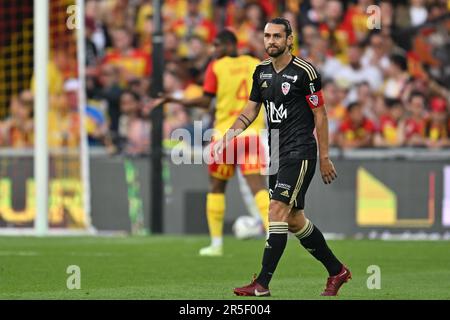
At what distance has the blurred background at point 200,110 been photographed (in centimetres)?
1877

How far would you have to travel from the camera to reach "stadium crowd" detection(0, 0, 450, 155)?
65.9ft

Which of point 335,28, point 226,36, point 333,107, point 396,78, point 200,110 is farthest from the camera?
point 335,28

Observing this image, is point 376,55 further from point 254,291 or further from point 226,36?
point 254,291

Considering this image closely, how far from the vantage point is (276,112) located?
10188 millimetres

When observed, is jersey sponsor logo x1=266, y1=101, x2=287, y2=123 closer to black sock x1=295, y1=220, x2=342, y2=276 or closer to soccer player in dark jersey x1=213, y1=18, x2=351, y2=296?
soccer player in dark jersey x1=213, y1=18, x2=351, y2=296

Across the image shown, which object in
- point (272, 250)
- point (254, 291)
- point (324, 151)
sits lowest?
point (254, 291)

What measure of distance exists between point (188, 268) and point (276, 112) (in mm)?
3230

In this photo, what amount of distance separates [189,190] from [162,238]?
52.1 inches

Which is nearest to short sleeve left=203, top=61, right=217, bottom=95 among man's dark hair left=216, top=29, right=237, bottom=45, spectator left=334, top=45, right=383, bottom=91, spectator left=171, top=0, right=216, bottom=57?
man's dark hair left=216, top=29, right=237, bottom=45

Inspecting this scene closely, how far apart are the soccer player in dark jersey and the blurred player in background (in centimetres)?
441

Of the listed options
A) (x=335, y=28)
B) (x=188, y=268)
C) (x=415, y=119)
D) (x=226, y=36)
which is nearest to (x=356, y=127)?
(x=415, y=119)

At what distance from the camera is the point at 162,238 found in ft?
59.6

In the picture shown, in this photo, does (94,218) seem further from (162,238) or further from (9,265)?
(9,265)

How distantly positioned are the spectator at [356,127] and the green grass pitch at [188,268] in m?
2.57
